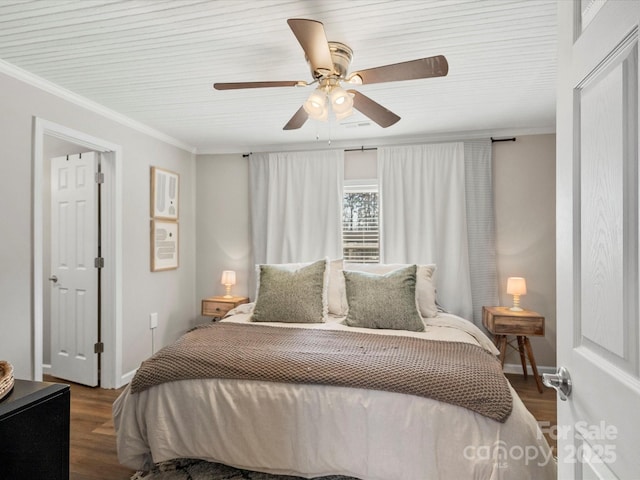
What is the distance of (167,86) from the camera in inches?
104

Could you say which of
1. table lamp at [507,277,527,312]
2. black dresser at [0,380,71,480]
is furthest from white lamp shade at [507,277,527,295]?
black dresser at [0,380,71,480]

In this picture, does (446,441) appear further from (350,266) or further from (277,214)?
(277,214)

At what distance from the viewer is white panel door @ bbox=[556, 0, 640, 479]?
2.20 feet

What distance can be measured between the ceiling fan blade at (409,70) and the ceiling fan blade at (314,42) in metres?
0.21

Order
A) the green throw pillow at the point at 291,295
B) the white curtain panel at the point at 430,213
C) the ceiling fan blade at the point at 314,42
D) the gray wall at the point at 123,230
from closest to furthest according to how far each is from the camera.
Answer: the ceiling fan blade at the point at 314,42 < the gray wall at the point at 123,230 < the green throw pillow at the point at 291,295 < the white curtain panel at the point at 430,213

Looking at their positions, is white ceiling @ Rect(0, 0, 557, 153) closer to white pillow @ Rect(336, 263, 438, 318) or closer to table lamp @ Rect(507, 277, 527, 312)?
white pillow @ Rect(336, 263, 438, 318)

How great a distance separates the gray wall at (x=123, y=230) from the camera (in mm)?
2361

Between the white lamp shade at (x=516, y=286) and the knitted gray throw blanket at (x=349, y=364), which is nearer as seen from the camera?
the knitted gray throw blanket at (x=349, y=364)

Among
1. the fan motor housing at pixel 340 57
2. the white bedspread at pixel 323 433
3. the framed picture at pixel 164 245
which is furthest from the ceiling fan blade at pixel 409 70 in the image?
the framed picture at pixel 164 245

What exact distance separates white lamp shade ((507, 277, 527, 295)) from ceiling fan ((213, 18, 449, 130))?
79.9 inches

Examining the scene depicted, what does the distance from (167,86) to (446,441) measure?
111 inches

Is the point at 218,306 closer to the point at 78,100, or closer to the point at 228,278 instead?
the point at 228,278

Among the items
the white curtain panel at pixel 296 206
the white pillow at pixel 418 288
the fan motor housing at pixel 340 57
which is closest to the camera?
the fan motor housing at pixel 340 57

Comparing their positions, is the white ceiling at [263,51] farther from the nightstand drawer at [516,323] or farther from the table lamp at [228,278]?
the nightstand drawer at [516,323]
